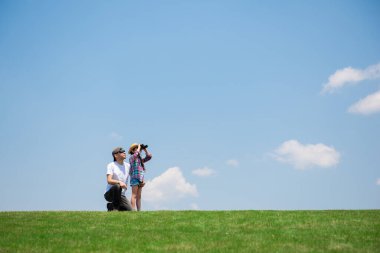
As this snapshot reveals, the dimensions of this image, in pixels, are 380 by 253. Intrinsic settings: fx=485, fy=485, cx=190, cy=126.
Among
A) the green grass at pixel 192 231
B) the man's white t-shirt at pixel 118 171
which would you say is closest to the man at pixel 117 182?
the man's white t-shirt at pixel 118 171

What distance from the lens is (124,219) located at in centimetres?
1677

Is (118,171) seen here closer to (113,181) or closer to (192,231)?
(113,181)

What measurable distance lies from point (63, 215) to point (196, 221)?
5.32 m

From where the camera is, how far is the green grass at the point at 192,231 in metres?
12.6

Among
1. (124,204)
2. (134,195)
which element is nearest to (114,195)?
(124,204)

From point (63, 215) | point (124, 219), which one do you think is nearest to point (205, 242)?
point (124, 219)

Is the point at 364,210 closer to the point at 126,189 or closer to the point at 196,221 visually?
the point at 196,221

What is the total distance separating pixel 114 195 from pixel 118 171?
0.99 meters

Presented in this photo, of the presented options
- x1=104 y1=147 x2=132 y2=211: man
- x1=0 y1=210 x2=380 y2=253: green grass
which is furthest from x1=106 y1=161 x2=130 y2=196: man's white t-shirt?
x1=0 y1=210 x2=380 y2=253: green grass

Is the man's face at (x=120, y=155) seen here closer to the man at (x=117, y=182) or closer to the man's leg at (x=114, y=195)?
the man at (x=117, y=182)

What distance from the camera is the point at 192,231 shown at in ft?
48.3

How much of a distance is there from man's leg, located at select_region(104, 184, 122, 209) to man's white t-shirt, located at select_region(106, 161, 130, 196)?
0.67ft

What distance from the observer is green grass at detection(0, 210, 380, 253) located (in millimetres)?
12617

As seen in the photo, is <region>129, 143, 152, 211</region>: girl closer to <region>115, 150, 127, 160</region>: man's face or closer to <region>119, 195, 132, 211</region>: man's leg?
<region>119, 195, 132, 211</region>: man's leg
